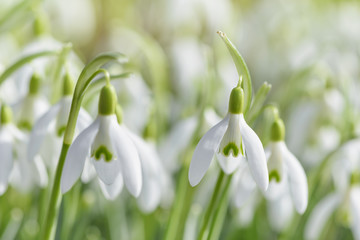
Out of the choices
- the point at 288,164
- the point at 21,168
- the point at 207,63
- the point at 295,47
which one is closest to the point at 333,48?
the point at 295,47

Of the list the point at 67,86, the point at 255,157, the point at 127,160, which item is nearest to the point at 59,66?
the point at 67,86

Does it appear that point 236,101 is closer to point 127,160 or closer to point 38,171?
point 127,160

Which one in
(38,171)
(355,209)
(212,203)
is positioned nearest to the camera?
(212,203)

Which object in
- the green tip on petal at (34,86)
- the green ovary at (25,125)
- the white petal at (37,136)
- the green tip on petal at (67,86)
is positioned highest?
the green tip on petal at (34,86)

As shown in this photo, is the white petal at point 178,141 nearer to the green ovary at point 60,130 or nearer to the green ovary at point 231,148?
the green ovary at point 60,130

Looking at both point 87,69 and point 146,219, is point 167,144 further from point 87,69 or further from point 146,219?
point 87,69

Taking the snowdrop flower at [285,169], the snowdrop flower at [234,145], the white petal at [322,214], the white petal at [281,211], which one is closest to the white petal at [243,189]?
the snowdrop flower at [285,169]
